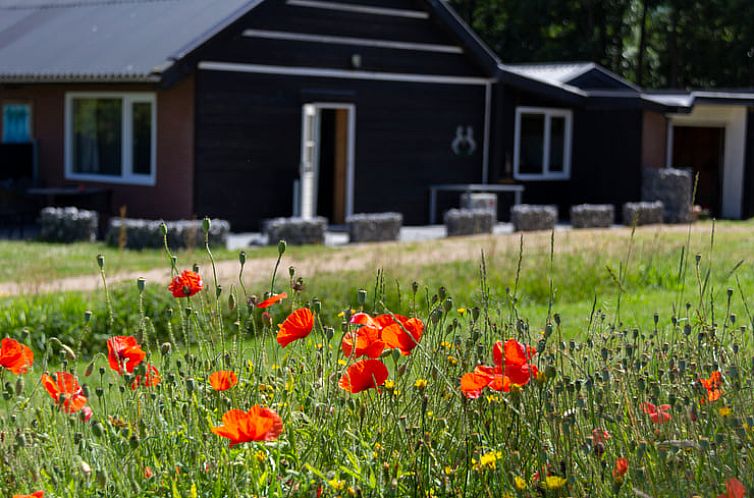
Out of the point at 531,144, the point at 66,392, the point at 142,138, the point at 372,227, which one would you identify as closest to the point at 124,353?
the point at 66,392

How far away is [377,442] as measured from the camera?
365 centimetres

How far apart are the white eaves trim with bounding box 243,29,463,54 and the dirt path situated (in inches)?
137

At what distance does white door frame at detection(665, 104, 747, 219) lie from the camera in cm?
2383

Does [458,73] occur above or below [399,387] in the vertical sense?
above

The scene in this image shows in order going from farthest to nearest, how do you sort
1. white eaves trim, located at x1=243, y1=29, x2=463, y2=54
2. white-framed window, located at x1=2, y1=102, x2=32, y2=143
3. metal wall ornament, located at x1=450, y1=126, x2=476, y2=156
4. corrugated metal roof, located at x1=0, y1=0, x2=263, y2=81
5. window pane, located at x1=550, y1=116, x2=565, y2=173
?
window pane, located at x1=550, y1=116, x2=565, y2=173, metal wall ornament, located at x1=450, y1=126, x2=476, y2=156, white-framed window, located at x1=2, y1=102, x2=32, y2=143, white eaves trim, located at x1=243, y1=29, x2=463, y2=54, corrugated metal roof, located at x1=0, y1=0, x2=263, y2=81

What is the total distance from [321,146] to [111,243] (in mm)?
4918

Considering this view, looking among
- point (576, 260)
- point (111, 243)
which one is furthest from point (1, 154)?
point (576, 260)

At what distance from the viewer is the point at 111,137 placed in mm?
18484

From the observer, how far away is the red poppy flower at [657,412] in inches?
134

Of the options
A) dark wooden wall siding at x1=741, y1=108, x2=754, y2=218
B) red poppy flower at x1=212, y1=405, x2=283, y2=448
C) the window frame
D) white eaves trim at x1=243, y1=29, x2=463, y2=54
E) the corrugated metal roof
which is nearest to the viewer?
red poppy flower at x1=212, y1=405, x2=283, y2=448

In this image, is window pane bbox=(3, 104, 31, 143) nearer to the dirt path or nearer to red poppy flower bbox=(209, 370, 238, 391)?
the dirt path

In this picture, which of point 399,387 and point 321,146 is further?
point 321,146

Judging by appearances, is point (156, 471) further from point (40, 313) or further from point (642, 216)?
point (642, 216)

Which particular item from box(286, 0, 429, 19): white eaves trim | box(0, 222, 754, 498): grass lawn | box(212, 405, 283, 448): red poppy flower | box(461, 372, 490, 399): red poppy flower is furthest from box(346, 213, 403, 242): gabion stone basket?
box(212, 405, 283, 448): red poppy flower
